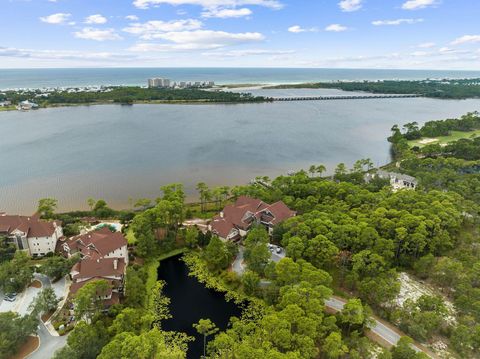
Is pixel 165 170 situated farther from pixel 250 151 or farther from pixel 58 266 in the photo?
pixel 58 266

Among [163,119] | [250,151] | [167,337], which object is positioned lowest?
[167,337]

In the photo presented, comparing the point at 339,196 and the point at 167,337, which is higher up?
the point at 339,196

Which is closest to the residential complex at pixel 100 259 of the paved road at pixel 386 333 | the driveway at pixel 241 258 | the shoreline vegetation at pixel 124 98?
the driveway at pixel 241 258

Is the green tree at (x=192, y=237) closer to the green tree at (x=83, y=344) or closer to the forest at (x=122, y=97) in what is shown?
the green tree at (x=83, y=344)

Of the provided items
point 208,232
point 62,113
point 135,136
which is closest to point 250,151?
point 135,136

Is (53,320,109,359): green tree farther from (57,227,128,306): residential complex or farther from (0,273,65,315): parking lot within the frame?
(0,273,65,315): parking lot

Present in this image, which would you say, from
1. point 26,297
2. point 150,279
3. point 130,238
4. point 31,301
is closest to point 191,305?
point 150,279
